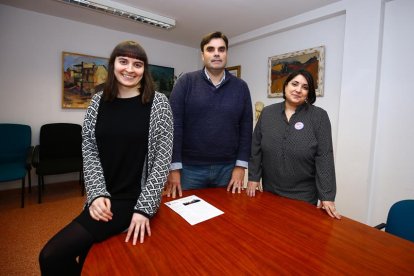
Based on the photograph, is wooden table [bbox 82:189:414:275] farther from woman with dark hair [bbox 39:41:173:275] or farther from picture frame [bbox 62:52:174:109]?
picture frame [bbox 62:52:174:109]

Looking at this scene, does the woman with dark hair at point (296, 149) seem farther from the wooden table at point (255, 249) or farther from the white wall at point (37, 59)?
the white wall at point (37, 59)

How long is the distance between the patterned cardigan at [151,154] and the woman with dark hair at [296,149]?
2.09ft

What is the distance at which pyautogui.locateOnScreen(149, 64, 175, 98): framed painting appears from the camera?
16.0ft

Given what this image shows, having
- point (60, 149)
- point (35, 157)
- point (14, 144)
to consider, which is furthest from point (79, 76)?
point (35, 157)

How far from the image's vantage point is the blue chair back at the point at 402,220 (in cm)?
137

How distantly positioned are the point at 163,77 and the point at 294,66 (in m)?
2.60

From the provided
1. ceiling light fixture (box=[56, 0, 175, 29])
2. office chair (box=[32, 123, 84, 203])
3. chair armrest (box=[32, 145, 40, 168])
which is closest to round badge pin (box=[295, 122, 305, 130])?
ceiling light fixture (box=[56, 0, 175, 29])

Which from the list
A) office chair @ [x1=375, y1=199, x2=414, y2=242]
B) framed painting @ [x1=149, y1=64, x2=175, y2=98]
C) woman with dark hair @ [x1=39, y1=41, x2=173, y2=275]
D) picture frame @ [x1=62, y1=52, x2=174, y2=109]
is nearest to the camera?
woman with dark hair @ [x1=39, y1=41, x2=173, y2=275]

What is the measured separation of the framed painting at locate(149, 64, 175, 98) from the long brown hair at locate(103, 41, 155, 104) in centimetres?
375

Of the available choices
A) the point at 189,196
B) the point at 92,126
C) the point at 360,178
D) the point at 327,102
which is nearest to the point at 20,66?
the point at 92,126

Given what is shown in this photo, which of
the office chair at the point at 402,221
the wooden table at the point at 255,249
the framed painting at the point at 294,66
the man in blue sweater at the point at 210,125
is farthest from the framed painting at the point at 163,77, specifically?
the office chair at the point at 402,221

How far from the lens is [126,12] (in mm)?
3357

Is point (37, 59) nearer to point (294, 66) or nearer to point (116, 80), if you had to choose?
point (116, 80)

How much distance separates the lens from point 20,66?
12.0 feet
